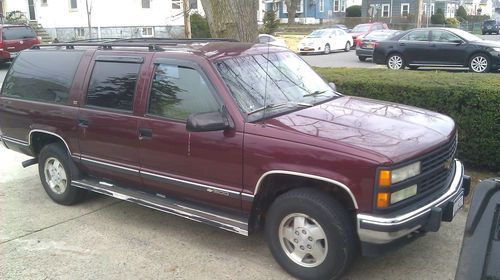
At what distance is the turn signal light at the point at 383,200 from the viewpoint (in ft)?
11.3

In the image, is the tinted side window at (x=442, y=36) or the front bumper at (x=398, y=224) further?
the tinted side window at (x=442, y=36)

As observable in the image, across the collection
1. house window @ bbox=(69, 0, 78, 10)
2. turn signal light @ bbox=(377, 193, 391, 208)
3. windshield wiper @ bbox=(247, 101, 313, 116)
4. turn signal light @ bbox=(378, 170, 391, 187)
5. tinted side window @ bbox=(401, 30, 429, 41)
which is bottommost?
turn signal light @ bbox=(377, 193, 391, 208)

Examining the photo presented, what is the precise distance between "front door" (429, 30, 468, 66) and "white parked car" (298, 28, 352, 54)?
38.2ft

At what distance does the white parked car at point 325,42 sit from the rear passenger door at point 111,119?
2380cm

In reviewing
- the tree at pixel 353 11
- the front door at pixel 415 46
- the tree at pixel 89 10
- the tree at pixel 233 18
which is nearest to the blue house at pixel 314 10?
the tree at pixel 353 11

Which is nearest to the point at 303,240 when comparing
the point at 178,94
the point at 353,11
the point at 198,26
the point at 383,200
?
the point at 383,200

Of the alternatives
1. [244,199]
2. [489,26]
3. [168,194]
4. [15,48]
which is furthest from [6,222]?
[489,26]

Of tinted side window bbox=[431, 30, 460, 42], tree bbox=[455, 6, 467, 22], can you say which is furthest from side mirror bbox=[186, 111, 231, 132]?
tree bbox=[455, 6, 467, 22]

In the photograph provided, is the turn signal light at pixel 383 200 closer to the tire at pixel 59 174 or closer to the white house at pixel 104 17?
the tire at pixel 59 174

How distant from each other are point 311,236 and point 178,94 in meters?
1.69

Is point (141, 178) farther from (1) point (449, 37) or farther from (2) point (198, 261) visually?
(1) point (449, 37)

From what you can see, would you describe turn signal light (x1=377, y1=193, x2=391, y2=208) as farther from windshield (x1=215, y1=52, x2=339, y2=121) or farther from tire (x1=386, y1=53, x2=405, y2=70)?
tire (x1=386, y1=53, x2=405, y2=70)

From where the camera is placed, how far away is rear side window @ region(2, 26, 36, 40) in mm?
21438

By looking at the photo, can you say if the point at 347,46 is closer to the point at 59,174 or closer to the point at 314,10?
the point at 59,174
